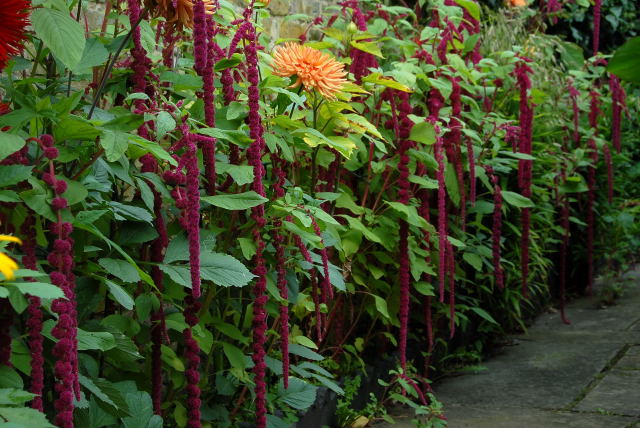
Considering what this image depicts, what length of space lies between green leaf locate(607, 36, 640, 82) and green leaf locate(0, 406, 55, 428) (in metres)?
2.11

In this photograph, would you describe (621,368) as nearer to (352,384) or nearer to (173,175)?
(352,384)

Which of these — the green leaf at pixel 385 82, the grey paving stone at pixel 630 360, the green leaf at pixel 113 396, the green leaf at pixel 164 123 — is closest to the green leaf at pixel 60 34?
the green leaf at pixel 164 123

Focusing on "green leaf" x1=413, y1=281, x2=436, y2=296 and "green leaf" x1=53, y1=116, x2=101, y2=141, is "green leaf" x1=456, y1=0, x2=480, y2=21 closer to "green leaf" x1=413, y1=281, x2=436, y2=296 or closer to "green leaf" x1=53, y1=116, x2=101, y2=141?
"green leaf" x1=413, y1=281, x2=436, y2=296

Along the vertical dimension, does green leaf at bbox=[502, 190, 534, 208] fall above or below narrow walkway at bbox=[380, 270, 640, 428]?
above

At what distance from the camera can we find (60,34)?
1525 mm

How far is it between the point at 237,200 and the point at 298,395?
82cm

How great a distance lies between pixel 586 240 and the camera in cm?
552

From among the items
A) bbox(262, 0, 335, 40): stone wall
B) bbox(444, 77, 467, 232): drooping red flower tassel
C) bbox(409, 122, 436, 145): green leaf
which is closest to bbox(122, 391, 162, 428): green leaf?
bbox(409, 122, 436, 145): green leaf

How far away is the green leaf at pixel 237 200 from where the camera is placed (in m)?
1.83

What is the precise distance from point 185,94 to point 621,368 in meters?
2.60

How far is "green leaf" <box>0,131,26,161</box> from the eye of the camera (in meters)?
1.36

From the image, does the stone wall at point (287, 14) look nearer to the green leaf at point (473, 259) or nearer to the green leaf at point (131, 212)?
the green leaf at point (473, 259)

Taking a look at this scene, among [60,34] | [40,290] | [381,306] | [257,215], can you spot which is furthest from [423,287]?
[40,290]

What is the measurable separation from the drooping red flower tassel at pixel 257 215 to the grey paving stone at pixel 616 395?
1.79 metres
